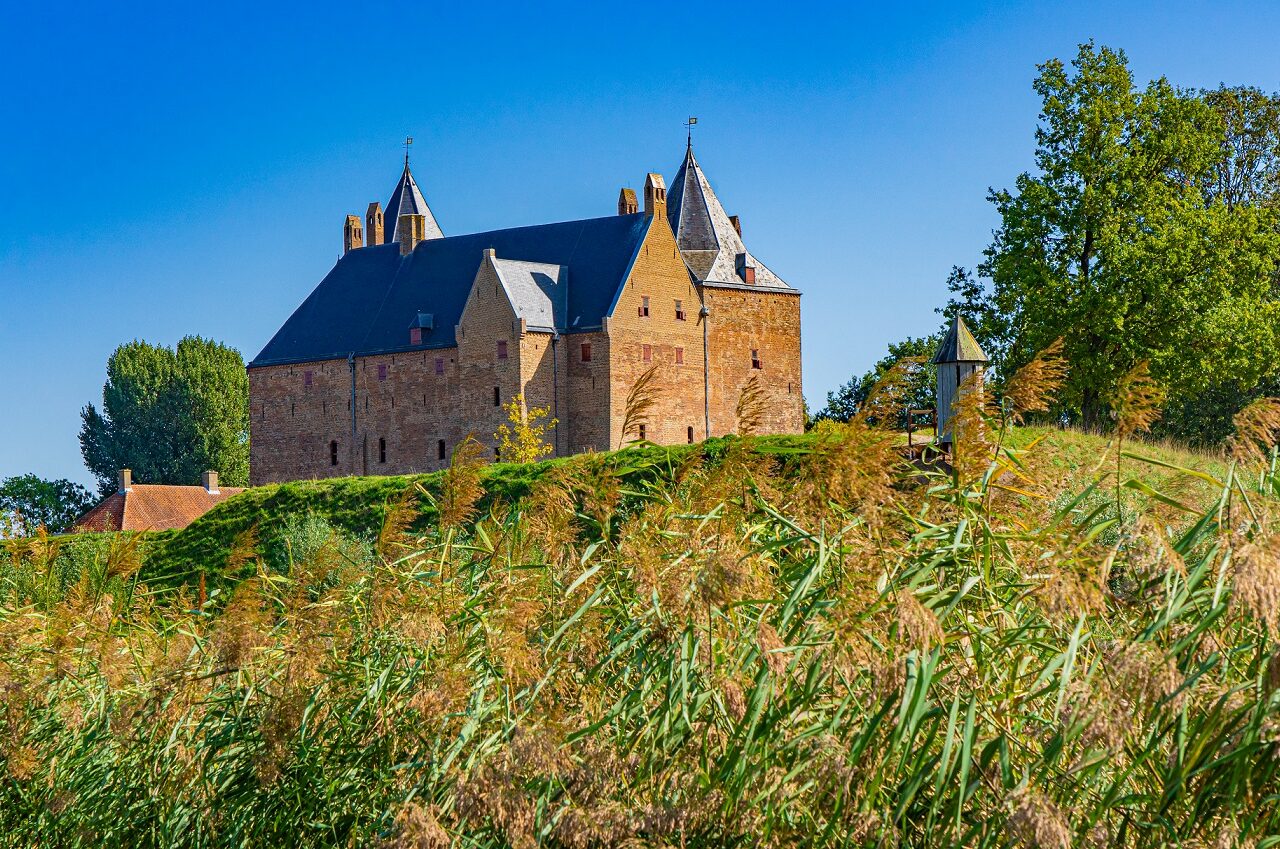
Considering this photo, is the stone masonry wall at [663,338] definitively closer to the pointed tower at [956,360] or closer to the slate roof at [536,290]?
the slate roof at [536,290]

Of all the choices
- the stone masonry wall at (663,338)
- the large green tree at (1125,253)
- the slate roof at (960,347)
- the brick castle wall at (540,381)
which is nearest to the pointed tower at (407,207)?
the brick castle wall at (540,381)

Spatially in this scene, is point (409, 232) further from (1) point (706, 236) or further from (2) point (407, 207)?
(1) point (706, 236)

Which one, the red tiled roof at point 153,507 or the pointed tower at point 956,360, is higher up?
the pointed tower at point 956,360

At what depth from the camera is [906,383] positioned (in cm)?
502

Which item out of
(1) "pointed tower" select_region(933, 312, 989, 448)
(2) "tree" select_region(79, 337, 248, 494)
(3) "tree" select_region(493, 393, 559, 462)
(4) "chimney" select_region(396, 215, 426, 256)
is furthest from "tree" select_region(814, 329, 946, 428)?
(2) "tree" select_region(79, 337, 248, 494)

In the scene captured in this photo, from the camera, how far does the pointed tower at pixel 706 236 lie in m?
50.9

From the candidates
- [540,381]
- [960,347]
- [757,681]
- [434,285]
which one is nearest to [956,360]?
[960,347]

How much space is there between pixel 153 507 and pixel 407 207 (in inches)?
608

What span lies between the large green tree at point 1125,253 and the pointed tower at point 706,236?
20372mm

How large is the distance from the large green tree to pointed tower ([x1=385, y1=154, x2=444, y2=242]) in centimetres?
3023

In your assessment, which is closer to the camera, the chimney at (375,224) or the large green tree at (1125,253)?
the large green tree at (1125,253)

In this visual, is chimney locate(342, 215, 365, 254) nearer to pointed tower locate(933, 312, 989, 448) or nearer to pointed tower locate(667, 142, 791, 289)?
pointed tower locate(667, 142, 791, 289)

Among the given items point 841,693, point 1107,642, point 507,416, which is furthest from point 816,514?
point 507,416

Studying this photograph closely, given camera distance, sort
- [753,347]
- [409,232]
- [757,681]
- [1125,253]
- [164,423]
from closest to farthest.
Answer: [757,681]
[1125,253]
[753,347]
[409,232]
[164,423]
